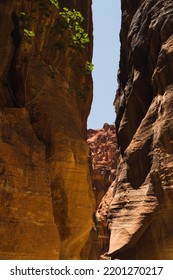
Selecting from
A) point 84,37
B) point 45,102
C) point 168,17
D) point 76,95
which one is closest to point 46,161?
point 45,102

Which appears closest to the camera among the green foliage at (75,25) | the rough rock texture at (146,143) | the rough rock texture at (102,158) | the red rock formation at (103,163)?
the green foliage at (75,25)

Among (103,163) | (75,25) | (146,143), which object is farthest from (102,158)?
(75,25)

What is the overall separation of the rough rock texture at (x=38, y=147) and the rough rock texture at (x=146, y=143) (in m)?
9.13

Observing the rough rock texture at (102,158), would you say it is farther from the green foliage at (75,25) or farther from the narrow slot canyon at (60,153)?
the green foliage at (75,25)

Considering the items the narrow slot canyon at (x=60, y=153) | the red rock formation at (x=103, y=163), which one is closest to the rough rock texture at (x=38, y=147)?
the narrow slot canyon at (x=60, y=153)

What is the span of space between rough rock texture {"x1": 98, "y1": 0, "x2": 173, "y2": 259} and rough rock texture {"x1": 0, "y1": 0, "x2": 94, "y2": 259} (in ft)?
29.9

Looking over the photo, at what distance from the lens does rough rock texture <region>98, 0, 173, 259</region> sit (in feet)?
79.6

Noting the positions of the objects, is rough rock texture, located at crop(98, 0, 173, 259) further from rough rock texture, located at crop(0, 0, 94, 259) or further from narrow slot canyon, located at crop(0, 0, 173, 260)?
rough rock texture, located at crop(0, 0, 94, 259)

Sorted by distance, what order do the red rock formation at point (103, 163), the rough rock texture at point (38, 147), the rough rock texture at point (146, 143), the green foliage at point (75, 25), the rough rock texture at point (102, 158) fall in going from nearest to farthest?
the rough rock texture at point (38, 147) < the green foliage at point (75, 25) < the rough rock texture at point (146, 143) < the red rock formation at point (103, 163) < the rough rock texture at point (102, 158)

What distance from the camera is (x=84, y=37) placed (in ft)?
50.7

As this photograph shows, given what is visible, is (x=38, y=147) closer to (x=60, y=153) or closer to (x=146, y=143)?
(x=60, y=153)

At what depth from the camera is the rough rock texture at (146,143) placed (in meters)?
24.2

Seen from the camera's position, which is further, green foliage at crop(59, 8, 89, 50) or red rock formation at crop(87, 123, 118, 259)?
red rock formation at crop(87, 123, 118, 259)

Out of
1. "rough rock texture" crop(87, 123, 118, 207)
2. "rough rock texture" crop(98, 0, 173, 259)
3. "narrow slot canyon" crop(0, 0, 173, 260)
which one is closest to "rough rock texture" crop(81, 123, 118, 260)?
"rough rock texture" crop(87, 123, 118, 207)
